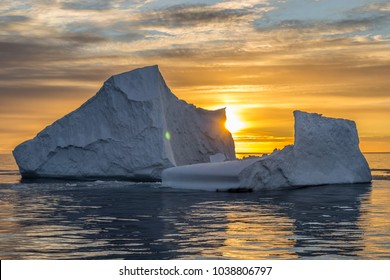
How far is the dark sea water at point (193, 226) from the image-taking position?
920 centimetres

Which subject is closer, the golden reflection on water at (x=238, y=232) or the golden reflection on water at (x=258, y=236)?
the golden reflection on water at (x=258, y=236)

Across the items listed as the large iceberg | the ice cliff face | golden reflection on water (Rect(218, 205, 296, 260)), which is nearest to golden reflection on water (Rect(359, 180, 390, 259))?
golden reflection on water (Rect(218, 205, 296, 260))

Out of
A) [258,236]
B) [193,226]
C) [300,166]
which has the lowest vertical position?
[300,166]

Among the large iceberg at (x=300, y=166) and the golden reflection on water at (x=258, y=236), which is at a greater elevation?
the golden reflection on water at (x=258, y=236)

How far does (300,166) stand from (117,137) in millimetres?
9991

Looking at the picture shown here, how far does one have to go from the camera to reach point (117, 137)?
3048cm

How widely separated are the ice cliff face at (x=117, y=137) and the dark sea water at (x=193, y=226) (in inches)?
327

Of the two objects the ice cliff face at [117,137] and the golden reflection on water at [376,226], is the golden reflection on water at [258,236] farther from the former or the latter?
the ice cliff face at [117,137]

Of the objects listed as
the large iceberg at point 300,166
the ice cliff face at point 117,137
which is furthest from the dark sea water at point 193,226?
the ice cliff face at point 117,137

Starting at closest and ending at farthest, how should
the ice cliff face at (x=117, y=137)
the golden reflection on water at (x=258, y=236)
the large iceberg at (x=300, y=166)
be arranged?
the golden reflection on water at (x=258, y=236), the large iceberg at (x=300, y=166), the ice cliff face at (x=117, y=137)

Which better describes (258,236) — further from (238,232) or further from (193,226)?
(193,226)

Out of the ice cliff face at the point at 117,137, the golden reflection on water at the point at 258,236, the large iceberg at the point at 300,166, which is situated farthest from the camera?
the ice cliff face at the point at 117,137

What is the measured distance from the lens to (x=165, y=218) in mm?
13914

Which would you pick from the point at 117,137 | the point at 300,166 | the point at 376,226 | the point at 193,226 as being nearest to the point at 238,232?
the point at 193,226
